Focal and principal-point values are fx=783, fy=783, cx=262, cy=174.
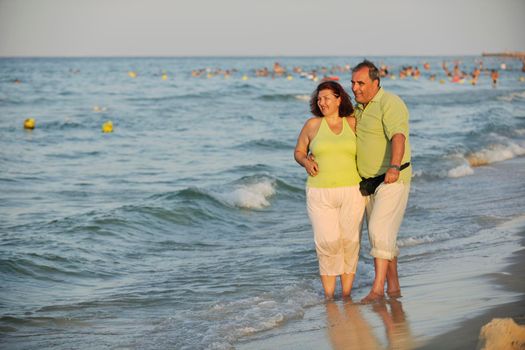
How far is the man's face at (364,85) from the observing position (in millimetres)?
6056

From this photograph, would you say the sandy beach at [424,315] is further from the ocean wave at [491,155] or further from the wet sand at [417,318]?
the ocean wave at [491,155]

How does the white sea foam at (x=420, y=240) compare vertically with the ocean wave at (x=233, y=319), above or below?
below

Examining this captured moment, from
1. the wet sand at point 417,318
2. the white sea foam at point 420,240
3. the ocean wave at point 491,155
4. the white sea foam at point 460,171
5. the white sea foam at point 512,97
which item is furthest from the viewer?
the white sea foam at point 512,97

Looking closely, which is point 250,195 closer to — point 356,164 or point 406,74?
point 356,164

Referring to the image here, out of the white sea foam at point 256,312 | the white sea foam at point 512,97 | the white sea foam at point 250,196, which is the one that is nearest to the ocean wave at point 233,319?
the white sea foam at point 256,312

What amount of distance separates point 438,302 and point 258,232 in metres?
5.25

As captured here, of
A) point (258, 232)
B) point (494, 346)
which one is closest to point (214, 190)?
point (258, 232)

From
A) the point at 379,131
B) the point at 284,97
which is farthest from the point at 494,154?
the point at 284,97

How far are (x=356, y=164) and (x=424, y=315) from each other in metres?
1.31

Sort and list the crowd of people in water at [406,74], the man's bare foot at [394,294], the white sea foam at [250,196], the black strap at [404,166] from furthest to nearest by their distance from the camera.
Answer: the crowd of people in water at [406,74], the white sea foam at [250,196], the man's bare foot at [394,294], the black strap at [404,166]

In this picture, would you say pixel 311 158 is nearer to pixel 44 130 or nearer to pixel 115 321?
pixel 115 321

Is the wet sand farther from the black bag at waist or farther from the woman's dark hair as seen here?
the woman's dark hair

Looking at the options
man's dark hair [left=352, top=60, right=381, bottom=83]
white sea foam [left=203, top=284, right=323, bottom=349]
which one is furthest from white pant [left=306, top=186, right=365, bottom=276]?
man's dark hair [left=352, top=60, right=381, bottom=83]

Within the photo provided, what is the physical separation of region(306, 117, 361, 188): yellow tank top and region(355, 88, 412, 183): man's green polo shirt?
0.07m
